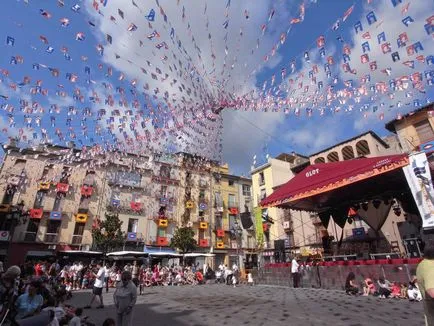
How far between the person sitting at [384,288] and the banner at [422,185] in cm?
283

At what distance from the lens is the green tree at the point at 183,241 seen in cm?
3512

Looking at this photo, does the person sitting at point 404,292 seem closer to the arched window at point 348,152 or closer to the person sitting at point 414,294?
the person sitting at point 414,294

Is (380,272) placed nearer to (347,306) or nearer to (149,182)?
(347,306)

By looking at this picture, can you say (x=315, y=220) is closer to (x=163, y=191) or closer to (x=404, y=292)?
(x=163, y=191)

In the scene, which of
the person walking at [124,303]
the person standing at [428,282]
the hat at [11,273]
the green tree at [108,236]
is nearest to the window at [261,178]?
the green tree at [108,236]

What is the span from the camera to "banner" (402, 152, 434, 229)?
12.7 meters

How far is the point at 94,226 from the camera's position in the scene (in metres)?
33.4

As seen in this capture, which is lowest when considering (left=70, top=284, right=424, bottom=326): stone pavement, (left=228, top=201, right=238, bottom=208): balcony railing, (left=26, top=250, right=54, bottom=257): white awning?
(left=70, top=284, right=424, bottom=326): stone pavement

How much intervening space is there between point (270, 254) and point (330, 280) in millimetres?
22184

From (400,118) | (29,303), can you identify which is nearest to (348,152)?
(400,118)

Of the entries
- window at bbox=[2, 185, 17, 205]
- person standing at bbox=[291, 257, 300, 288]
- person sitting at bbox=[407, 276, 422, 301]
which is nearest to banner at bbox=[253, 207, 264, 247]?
person standing at bbox=[291, 257, 300, 288]

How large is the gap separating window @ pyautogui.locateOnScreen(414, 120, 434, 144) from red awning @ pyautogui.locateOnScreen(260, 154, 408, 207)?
1143cm

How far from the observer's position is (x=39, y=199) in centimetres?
3319

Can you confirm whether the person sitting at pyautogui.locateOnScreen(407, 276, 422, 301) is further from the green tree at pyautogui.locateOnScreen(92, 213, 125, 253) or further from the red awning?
the green tree at pyautogui.locateOnScreen(92, 213, 125, 253)
